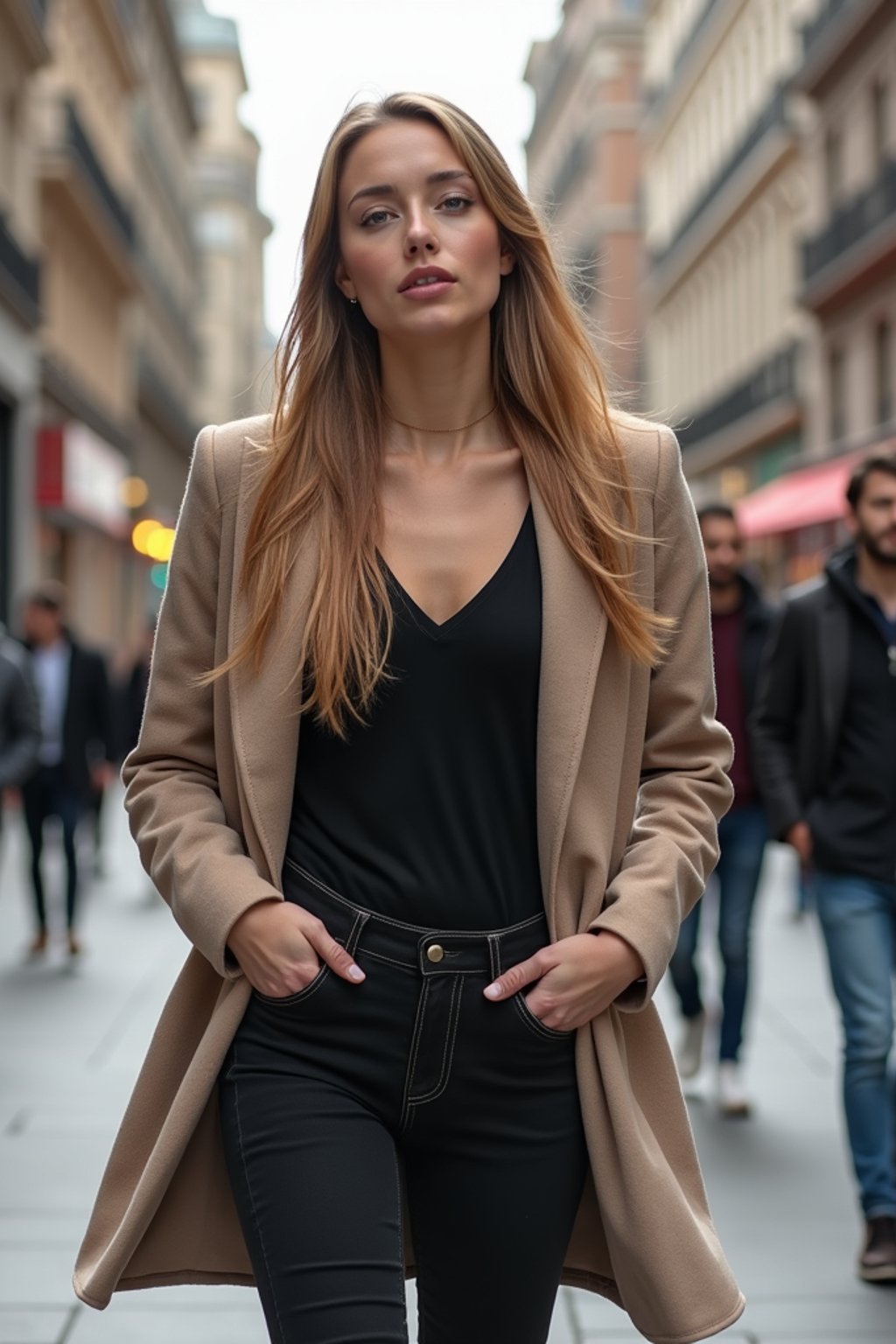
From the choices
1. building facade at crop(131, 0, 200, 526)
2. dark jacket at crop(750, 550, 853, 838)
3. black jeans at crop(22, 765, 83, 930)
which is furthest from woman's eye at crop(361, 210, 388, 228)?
building facade at crop(131, 0, 200, 526)

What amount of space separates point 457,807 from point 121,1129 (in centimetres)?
63

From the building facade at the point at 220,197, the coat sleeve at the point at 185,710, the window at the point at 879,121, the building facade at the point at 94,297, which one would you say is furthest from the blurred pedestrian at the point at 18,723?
the building facade at the point at 220,197

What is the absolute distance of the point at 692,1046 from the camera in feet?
25.6

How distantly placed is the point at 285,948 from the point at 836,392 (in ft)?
105

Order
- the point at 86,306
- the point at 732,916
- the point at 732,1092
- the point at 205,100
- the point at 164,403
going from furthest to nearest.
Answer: the point at 205,100, the point at 164,403, the point at 86,306, the point at 732,916, the point at 732,1092

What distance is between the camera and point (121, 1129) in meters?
2.84

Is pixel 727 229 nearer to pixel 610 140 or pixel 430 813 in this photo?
pixel 610 140

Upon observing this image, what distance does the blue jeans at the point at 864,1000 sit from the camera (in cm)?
561

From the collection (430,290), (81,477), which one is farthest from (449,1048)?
(81,477)

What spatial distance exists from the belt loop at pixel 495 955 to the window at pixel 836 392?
3114cm

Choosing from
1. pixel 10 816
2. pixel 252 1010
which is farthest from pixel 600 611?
pixel 10 816

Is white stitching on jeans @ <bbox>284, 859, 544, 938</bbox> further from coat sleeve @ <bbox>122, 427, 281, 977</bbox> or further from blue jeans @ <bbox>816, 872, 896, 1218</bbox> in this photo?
blue jeans @ <bbox>816, 872, 896, 1218</bbox>

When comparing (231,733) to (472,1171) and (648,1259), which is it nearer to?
(472,1171)

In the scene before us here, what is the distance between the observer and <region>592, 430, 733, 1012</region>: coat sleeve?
112 inches
